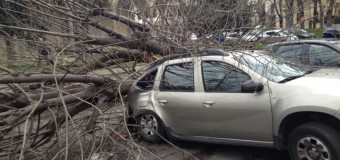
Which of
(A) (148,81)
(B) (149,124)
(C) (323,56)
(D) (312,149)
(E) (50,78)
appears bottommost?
(D) (312,149)

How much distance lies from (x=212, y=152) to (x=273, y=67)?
1.56 meters

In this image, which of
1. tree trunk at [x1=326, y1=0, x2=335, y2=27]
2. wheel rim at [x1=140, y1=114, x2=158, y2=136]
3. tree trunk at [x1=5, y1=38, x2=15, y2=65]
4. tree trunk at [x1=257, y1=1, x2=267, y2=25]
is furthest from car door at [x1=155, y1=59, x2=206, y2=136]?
tree trunk at [x1=326, y1=0, x2=335, y2=27]

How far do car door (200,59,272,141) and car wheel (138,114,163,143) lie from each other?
0.98 meters

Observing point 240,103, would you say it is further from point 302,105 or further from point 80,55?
point 80,55

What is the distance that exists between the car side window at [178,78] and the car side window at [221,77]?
9.7 inches

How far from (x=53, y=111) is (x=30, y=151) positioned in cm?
65

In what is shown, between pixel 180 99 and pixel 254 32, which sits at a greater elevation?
pixel 254 32

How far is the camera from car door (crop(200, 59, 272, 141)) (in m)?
5.63

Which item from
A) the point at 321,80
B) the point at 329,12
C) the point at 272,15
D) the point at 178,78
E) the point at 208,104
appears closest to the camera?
the point at 321,80

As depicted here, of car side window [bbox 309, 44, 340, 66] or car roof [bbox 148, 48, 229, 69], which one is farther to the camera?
car side window [bbox 309, 44, 340, 66]

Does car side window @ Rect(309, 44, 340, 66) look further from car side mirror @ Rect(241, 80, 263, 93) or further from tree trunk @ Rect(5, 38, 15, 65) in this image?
tree trunk @ Rect(5, 38, 15, 65)

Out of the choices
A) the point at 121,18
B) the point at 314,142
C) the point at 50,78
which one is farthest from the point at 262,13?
the point at 50,78

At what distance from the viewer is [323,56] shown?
8672 millimetres

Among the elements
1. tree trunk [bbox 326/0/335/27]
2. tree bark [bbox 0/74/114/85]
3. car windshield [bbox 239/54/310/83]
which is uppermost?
tree trunk [bbox 326/0/335/27]
